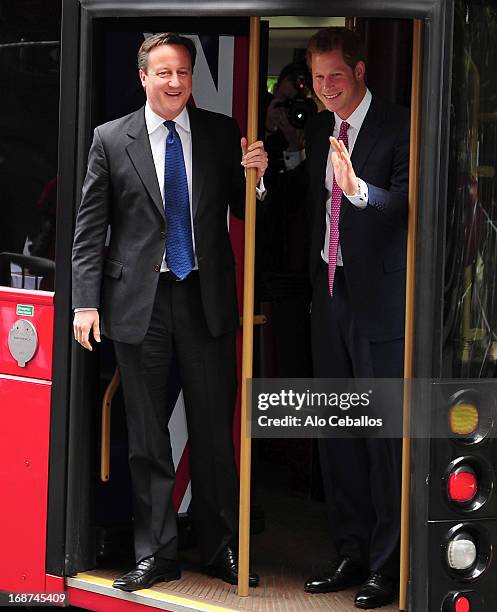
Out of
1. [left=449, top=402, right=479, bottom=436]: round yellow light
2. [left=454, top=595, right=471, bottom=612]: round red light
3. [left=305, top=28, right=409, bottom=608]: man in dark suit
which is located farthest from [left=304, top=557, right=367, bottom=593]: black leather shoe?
[left=449, top=402, right=479, bottom=436]: round yellow light

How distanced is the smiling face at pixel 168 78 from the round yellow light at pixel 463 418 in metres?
1.31

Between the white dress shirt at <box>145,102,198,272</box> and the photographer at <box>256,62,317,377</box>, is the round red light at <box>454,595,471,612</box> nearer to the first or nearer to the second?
the white dress shirt at <box>145,102,198,272</box>

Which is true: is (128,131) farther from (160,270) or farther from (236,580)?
(236,580)

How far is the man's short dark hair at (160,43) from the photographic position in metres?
4.00

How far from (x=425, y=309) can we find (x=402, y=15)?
0.84 m

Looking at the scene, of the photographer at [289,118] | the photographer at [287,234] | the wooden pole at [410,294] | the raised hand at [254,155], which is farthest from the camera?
the photographer at [289,118]

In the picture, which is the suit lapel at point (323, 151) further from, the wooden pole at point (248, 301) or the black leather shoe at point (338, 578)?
the black leather shoe at point (338, 578)

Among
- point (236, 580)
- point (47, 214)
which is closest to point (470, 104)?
point (47, 214)

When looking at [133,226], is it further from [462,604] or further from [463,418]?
[462,604]

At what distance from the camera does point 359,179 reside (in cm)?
382

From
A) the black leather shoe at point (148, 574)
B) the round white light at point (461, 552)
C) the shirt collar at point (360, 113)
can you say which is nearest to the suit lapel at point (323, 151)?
the shirt collar at point (360, 113)

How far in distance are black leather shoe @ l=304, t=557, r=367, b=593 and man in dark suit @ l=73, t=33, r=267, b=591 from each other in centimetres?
20

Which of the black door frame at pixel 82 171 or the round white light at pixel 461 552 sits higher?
the black door frame at pixel 82 171

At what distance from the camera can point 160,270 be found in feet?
13.4
